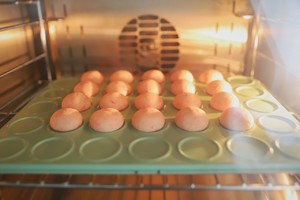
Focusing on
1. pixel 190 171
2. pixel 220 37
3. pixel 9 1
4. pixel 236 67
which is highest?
pixel 9 1

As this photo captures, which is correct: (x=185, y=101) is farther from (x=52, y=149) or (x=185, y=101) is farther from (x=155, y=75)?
(x=52, y=149)

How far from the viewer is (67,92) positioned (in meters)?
0.99

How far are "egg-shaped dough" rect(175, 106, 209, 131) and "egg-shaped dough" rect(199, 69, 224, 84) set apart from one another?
0.28m

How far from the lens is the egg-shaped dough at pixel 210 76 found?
1013mm

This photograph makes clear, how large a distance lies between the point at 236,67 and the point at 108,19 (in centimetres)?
52

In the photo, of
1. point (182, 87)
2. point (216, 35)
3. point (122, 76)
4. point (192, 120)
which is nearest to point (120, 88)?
point (122, 76)

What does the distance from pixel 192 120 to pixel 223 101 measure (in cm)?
15

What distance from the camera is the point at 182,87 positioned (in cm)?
93

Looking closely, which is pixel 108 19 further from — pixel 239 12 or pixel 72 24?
pixel 239 12

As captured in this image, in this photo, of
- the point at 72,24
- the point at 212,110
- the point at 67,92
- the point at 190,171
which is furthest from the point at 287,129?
the point at 72,24

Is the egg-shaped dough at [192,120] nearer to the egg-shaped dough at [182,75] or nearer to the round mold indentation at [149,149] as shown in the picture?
the round mold indentation at [149,149]

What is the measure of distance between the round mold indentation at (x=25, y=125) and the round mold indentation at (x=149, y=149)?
0.28 metres

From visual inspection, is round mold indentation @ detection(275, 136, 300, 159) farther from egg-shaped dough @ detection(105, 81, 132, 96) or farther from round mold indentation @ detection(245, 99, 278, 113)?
egg-shaped dough @ detection(105, 81, 132, 96)

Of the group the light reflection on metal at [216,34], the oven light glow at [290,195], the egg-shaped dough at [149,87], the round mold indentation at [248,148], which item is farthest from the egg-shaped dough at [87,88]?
the oven light glow at [290,195]
